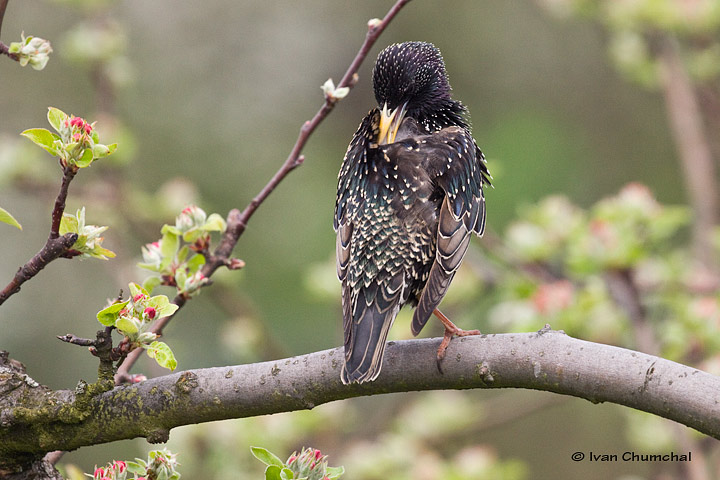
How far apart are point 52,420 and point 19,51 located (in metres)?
0.89

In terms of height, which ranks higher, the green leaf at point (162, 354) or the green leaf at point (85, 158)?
the green leaf at point (85, 158)

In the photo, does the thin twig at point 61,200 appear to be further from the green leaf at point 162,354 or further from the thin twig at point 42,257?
the green leaf at point 162,354

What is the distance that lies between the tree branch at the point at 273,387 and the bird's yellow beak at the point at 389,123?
1.34 m

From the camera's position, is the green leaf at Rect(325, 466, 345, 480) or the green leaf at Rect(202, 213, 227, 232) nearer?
the green leaf at Rect(325, 466, 345, 480)

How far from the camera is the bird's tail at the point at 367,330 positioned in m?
1.96

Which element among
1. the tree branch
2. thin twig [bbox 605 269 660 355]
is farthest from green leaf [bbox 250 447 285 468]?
thin twig [bbox 605 269 660 355]

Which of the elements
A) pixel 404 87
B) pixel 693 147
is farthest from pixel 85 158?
pixel 693 147

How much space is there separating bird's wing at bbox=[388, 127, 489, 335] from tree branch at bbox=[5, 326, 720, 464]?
2.18 ft

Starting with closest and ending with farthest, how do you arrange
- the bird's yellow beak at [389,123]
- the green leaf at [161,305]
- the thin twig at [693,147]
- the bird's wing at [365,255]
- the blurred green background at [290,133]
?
the green leaf at [161,305] → the bird's wing at [365,255] → the bird's yellow beak at [389,123] → the thin twig at [693,147] → the blurred green background at [290,133]

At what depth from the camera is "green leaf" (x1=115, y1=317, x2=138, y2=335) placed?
178cm

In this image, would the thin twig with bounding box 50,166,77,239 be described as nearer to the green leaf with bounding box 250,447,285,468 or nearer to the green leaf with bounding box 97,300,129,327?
the green leaf with bounding box 97,300,129,327

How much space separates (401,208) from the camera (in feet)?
9.50

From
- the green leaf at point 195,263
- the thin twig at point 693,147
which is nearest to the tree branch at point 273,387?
the green leaf at point 195,263

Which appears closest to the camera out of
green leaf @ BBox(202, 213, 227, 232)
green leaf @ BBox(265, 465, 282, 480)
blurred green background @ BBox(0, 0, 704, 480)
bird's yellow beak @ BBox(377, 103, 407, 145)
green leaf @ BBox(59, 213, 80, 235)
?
green leaf @ BBox(265, 465, 282, 480)
